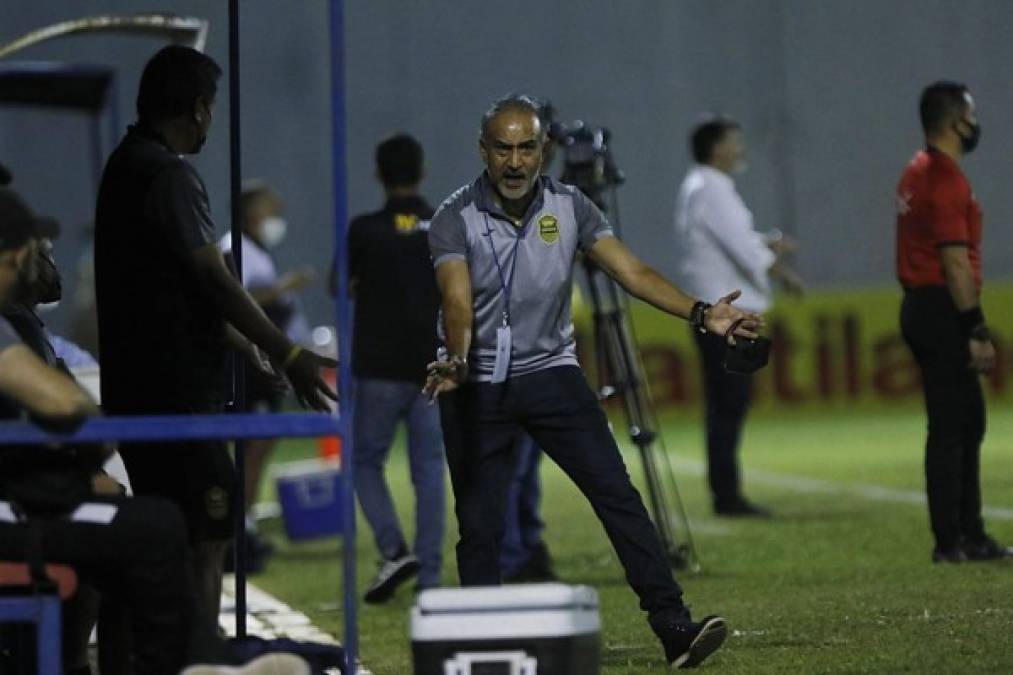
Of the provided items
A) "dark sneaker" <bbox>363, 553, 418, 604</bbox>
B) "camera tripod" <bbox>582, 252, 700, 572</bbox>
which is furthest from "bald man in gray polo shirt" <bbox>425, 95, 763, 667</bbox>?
"camera tripod" <bbox>582, 252, 700, 572</bbox>

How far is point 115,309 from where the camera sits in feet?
22.1

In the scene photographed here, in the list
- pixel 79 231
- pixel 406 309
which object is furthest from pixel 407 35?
pixel 406 309

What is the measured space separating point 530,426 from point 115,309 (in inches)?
57.7

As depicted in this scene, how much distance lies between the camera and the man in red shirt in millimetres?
9711

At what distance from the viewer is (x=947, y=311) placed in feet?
32.3

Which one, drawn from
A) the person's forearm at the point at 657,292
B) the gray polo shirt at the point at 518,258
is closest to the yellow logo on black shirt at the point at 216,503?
the gray polo shirt at the point at 518,258

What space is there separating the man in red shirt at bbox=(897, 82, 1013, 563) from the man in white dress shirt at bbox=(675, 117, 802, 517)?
2.98 metres

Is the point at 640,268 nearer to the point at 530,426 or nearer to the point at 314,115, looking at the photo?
the point at 530,426

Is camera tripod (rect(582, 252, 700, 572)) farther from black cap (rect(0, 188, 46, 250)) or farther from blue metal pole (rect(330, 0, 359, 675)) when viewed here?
black cap (rect(0, 188, 46, 250))

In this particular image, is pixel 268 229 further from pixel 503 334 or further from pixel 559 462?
pixel 503 334

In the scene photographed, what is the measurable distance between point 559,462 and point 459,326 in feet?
2.00

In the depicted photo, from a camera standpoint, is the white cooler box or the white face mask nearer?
the white cooler box

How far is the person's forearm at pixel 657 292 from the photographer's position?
7176 millimetres

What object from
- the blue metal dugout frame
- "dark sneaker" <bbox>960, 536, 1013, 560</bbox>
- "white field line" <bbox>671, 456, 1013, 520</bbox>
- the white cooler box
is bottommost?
"white field line" <bbox>671, 456, 1013, 520</bbox>
